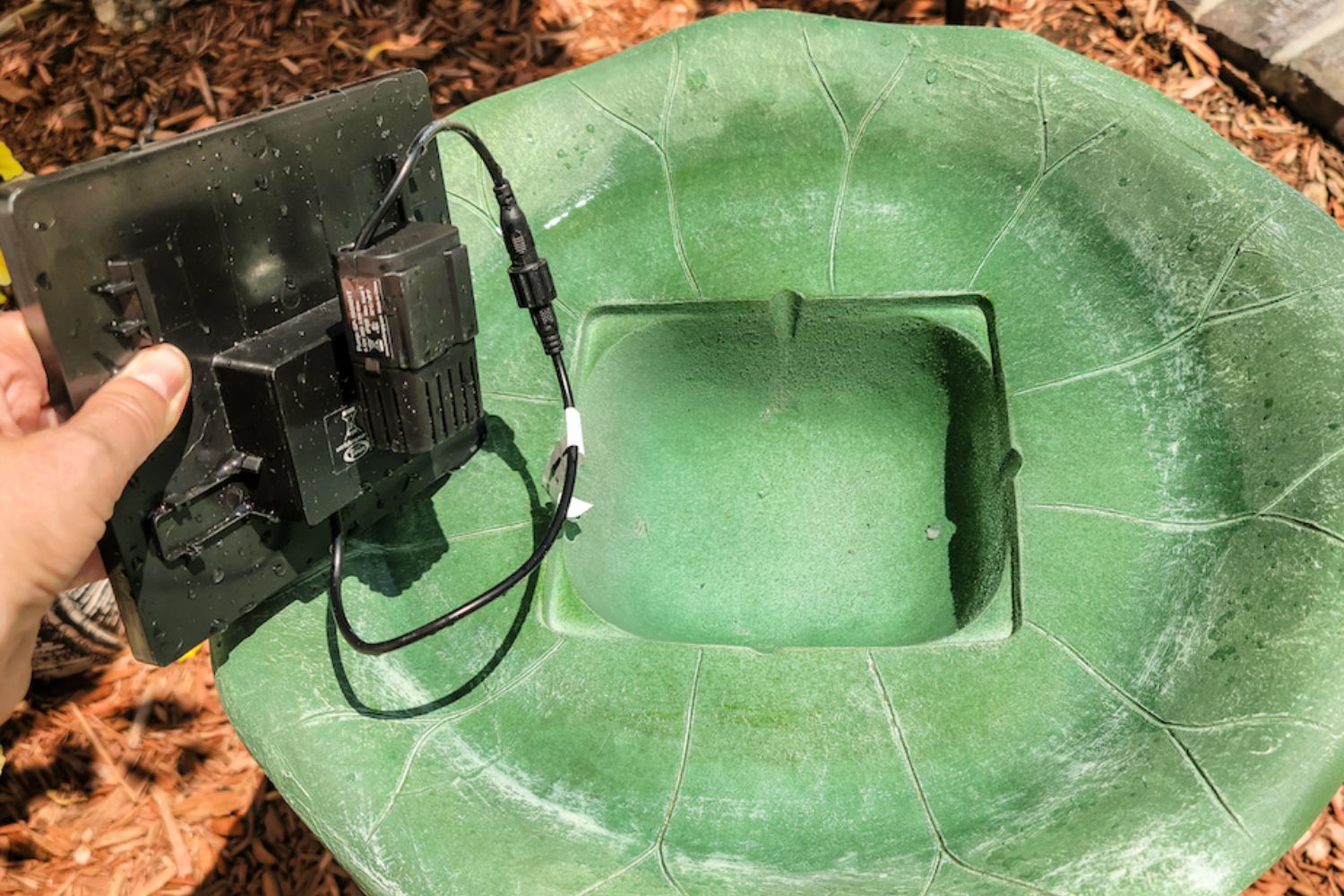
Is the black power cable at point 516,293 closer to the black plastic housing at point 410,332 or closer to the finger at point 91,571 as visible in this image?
the black plastic housing at point 410,332

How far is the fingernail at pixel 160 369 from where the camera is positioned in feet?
4.37

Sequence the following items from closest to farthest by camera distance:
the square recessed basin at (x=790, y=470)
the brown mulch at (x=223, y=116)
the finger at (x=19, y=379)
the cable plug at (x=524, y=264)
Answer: the finger at (x=19, y=379), the cable plug at (x=524, y=264), the square recessed basin at (x=790, y=470), the brown mulch at (x=223, y=116)

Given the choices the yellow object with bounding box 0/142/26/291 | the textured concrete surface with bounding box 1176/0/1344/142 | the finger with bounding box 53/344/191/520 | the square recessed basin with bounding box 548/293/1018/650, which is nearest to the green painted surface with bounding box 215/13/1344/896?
the square recessed basin with bounding box 548/293/1018/650

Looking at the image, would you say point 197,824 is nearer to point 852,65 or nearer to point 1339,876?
point 852,65

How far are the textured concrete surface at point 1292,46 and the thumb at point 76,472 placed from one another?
316 cm

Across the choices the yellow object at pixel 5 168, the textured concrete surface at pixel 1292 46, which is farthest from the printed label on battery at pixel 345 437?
the textured concrete surface at pixel 1292 46

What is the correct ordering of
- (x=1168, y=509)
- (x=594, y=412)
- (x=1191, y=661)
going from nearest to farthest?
1. (x=1191, y=661)
2. (x=1168, y=509)
3. (x=594, y=412)

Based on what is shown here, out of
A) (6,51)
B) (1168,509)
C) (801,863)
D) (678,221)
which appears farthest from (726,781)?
(6,51)

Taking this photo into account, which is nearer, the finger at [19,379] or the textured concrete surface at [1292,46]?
the finger at [19,379]

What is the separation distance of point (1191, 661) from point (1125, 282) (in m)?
0.75

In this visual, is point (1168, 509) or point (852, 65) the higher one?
point (852, 65)

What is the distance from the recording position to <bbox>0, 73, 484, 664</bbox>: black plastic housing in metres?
1.29

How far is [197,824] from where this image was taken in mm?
2604

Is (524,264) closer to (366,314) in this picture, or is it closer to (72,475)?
(366,314)
